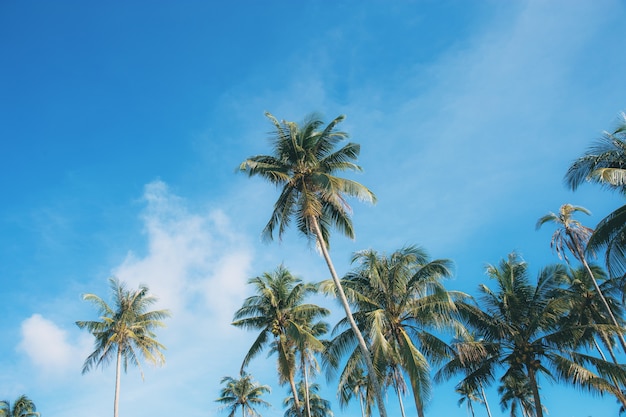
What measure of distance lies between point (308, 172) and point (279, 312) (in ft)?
37.5

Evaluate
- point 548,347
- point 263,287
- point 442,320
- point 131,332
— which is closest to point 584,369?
point 548,347

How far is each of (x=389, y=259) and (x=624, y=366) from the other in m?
11.7

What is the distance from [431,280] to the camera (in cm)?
2038

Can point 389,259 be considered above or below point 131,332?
below

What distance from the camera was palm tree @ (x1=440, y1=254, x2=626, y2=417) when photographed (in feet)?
69.0

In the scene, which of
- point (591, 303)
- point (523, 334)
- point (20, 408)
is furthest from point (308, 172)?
point (20, 408)

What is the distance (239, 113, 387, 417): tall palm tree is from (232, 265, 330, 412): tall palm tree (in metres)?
8.82

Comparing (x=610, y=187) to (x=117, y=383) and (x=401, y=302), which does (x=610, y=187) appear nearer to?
(x=401, y=302)

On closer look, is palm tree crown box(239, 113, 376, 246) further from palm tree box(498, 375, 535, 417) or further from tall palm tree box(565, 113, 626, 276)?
palm tree box(498, 375, 535, 417)

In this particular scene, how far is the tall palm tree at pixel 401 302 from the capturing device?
19922mm

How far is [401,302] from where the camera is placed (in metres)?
20.8

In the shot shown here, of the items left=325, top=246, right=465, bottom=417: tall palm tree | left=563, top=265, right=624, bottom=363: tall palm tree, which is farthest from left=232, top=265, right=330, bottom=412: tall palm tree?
left=563, top=265, right=624, bottom=363: tall palm tree

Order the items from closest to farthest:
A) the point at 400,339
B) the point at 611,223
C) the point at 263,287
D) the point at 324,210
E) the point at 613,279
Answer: the point at 611,223 < the point at 613,279 < the point at 400,339 < the point at 324,210 < the point at 263,287

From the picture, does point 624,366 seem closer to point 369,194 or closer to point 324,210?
point 369,194
